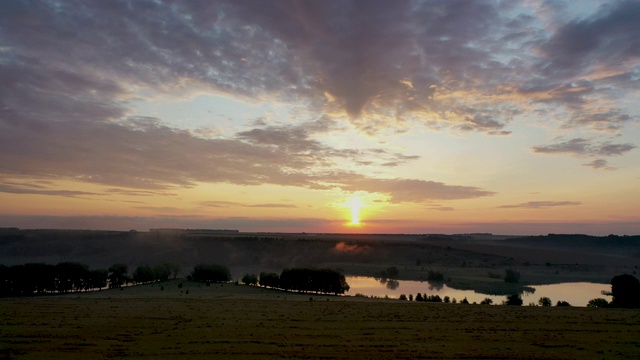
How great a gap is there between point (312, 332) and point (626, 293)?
56.4 meters

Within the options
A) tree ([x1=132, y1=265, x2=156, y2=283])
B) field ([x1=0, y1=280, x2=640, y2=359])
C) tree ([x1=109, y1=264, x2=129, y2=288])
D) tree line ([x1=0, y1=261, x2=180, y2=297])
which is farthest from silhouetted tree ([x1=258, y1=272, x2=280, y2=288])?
field ([x1=0, y1=280, x2=640, y2=359])

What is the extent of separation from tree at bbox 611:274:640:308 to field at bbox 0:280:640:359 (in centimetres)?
1840

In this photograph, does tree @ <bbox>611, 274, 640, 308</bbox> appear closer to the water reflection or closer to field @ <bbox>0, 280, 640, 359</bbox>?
field @ <bbox>0, 280, 640, 359</bbox>

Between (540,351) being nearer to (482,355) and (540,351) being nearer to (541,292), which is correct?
(482,355)

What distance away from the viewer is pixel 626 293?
6594 cm

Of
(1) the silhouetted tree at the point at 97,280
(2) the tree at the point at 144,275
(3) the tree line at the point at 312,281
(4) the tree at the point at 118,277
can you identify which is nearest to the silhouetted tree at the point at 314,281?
(3) the tree line at the point at 312,281

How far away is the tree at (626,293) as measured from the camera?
6475 cm

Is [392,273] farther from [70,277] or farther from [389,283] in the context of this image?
[70,277]

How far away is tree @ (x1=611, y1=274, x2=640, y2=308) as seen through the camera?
6475cm

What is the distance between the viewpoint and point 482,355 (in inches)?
1085

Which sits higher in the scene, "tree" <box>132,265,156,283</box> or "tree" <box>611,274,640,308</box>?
"tree" <box>611,274,640,308</box>

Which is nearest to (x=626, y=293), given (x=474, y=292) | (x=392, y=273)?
(x=474, y=292)

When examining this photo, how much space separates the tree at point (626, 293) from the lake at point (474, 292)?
14.4 metres

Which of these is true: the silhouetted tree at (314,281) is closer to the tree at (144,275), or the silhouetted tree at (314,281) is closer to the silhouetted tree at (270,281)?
the silhouetted tree at (270,281)
